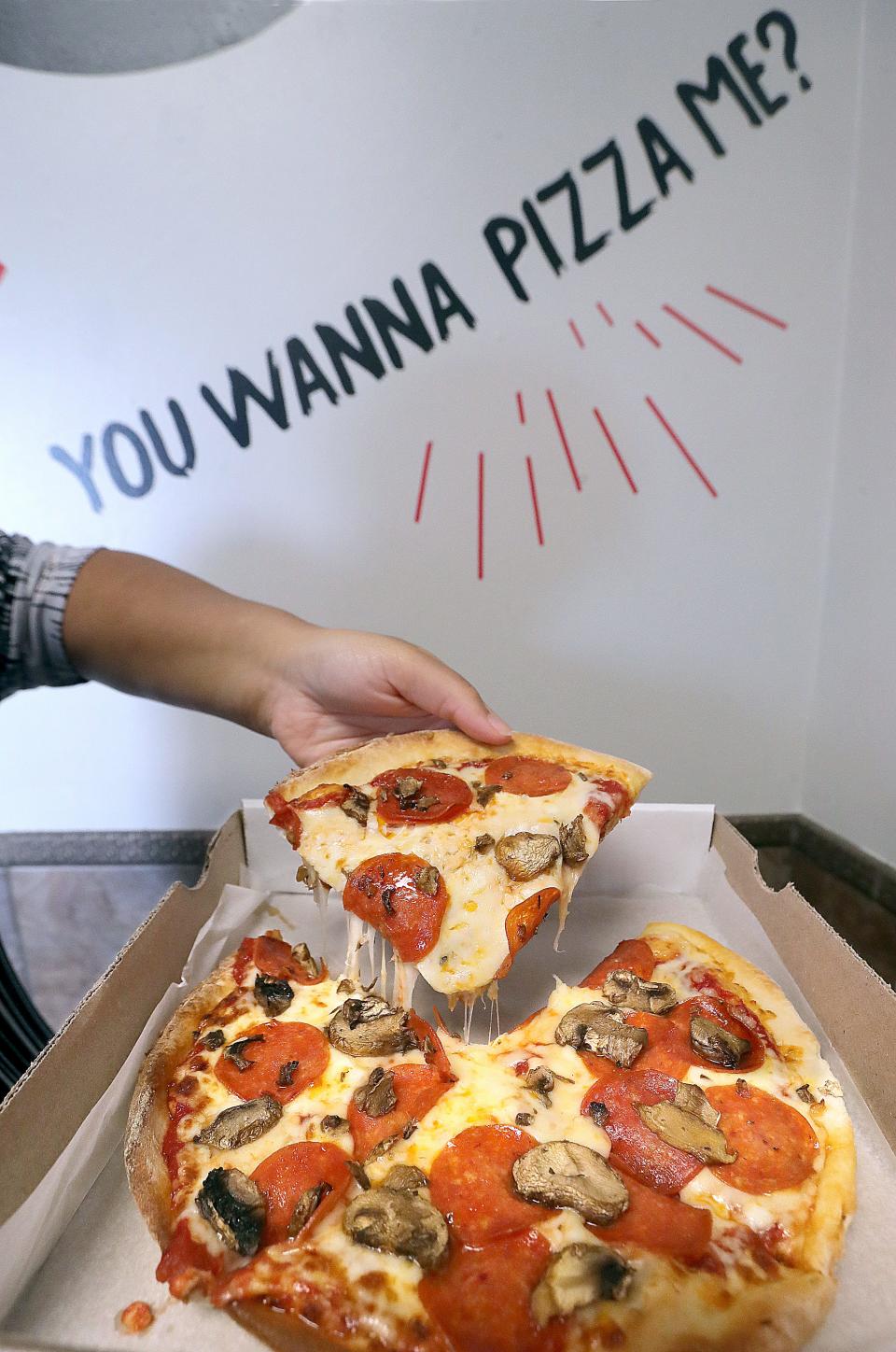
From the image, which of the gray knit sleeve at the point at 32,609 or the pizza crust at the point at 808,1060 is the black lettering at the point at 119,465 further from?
the pizza crust at the point at 808,1060

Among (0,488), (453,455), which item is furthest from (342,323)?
(0,488)

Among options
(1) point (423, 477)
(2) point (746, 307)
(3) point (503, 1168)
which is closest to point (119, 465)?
(1) point (423, 477)

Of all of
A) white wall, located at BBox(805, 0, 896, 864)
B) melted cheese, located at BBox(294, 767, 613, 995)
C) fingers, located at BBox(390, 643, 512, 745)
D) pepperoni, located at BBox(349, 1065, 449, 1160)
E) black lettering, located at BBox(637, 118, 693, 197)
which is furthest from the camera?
black lettering, located at BBox(637, 118, 693, 197)

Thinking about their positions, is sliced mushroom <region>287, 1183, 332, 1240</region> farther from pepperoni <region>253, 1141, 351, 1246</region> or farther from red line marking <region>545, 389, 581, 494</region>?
red line marking <region>545, 389, 581, 494</region>

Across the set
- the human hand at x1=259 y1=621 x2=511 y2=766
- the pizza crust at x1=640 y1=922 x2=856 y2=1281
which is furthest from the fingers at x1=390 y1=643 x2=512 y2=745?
the pizza crust at x1=640 y1=922 x2=856 y2=1281

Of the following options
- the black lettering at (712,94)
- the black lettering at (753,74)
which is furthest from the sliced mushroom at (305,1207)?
the black lettering at (753,74)
